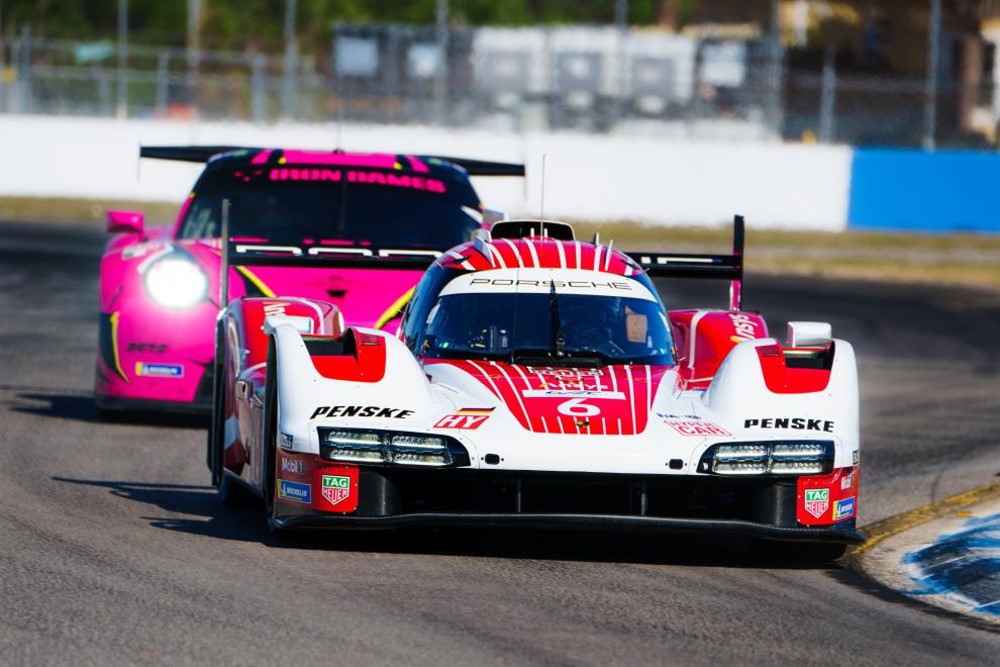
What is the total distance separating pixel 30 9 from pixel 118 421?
167 feet

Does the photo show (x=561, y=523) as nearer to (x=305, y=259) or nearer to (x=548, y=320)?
(x=548, y=320)

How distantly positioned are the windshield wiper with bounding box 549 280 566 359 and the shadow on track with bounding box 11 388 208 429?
3487 mm

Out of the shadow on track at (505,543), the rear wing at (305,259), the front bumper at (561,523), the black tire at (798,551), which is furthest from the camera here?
the rear wing at (305,259)

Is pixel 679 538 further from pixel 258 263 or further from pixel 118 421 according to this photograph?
pixel 118 421

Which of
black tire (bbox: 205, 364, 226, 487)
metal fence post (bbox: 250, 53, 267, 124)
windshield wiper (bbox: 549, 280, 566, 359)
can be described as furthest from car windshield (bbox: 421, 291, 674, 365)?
metal fence post (bbox: 250, 53, 267, 124)

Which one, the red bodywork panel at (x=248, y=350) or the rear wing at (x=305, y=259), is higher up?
the rear wing at (x=305, y=259)

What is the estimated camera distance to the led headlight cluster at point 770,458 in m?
7.29

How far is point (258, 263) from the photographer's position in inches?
384

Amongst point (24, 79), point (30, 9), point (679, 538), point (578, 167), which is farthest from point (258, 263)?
point (30, 9)

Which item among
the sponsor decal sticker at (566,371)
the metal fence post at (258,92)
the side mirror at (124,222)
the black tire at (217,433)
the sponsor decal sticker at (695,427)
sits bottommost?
the black tire at (217,433)

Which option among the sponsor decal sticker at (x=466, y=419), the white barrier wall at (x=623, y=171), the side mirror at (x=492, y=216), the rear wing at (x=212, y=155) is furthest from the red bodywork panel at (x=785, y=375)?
the white barrier wall at (x=623, y=171)

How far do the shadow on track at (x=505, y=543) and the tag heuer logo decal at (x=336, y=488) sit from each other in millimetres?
358

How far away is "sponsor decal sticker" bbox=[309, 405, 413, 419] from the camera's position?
734 cm

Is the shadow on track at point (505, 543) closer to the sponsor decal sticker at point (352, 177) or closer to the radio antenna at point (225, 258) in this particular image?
the radio antenna at point (225, 258)
